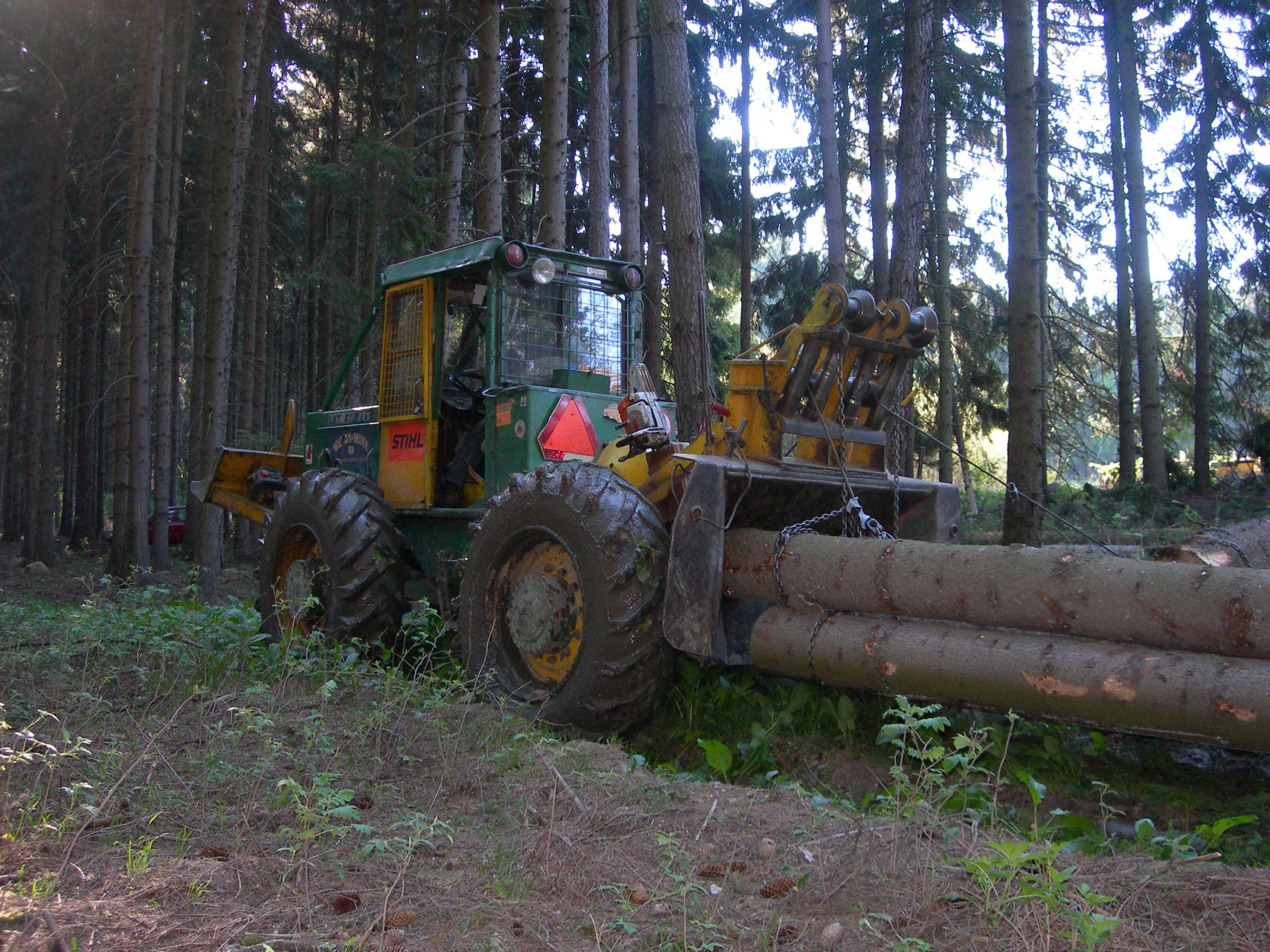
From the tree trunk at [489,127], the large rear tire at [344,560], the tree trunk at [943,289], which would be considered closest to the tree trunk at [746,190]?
the tree trunk at [943,289]

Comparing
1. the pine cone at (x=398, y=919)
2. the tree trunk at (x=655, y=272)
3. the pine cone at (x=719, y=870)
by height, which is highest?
the tree trunk at (x=655, y=272)

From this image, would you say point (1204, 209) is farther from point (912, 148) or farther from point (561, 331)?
point (561, 331)

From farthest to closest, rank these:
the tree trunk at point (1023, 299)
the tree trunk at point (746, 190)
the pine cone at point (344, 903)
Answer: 1. the tree trunk at point (746, 190)
2. the tree trunk at point (1023, 299)
3. the pine cone at point (344, 903)

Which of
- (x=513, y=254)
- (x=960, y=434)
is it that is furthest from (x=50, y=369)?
(x=960, y=434)

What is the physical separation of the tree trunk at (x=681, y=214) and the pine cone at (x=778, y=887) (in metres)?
6.35

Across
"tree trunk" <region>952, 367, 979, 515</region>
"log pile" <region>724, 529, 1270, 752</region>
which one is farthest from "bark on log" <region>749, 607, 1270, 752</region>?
"tree trunk" <region>952, 367, 979, 515</region>

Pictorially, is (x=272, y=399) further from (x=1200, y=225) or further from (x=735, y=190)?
(x=1200, y=225)

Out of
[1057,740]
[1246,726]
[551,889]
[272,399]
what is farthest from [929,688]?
[272,399]

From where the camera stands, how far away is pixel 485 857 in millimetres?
3180

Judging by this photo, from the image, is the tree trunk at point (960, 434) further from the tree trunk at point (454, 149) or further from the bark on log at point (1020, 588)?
the bark on log at point (1020, 588)

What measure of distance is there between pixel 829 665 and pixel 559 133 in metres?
9.54

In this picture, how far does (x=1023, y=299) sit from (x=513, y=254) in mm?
4458

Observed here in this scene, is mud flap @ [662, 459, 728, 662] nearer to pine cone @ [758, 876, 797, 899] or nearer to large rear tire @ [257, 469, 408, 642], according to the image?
pine cone @ [758, 876, 797, 899]

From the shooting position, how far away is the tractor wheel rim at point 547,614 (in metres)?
5.40
